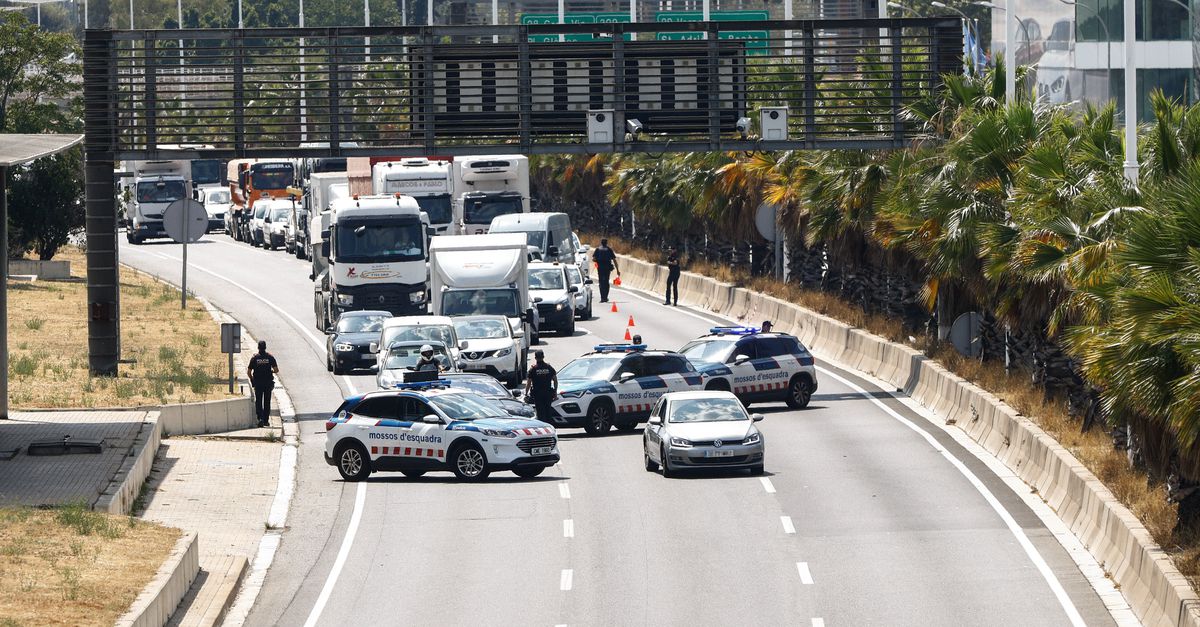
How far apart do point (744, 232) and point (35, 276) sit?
75.5 feet

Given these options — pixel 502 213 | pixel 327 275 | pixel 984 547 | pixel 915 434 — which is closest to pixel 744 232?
pixel 502 213

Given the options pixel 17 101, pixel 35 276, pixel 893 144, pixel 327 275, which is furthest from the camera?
pixel 17 101

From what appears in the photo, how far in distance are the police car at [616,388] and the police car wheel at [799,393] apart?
106 inches

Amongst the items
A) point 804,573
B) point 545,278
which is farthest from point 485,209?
point 804,573

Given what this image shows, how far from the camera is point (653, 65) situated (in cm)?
3922

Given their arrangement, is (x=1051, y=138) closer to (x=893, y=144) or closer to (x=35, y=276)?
(x=893, y=144)

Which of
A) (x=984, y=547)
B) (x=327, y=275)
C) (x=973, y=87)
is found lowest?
(x=984, y=547)

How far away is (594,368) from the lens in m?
33.7

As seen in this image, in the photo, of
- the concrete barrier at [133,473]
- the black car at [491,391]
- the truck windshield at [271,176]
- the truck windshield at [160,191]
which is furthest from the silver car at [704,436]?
the truck windshield at [271,176]

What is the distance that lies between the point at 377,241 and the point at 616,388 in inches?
556

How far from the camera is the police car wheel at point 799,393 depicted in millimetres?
35812

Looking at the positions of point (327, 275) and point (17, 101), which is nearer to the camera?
point (327, 275)

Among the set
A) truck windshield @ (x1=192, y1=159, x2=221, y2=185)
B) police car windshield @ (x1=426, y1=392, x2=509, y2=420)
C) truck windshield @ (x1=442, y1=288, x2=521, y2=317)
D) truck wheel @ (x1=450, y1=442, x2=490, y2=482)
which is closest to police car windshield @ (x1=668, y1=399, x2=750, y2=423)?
police car windshield @ (x1=426, y1=392, x2=509, y2=420)

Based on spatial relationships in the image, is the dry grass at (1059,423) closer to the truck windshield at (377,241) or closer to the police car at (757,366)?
the police car at (757,366)
